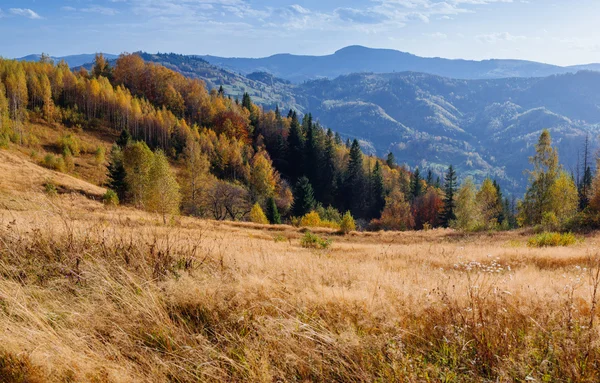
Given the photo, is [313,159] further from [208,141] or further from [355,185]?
[208,141]

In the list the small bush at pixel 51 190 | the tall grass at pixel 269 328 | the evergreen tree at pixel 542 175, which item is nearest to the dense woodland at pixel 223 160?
the evergreen tree at pixel 542 175

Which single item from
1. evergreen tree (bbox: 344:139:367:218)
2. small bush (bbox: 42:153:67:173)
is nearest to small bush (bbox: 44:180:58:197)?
small bush (bbox: 42:153:67:173)

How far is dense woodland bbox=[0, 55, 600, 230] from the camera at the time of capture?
177ft

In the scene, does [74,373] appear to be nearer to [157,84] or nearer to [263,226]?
[263,226]

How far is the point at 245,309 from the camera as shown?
3945mm

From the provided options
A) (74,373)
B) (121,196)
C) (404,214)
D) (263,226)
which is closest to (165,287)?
(74,373)

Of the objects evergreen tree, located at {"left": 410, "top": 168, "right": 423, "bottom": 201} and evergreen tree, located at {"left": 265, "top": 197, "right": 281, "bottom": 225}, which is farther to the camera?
evergreen tree, located at {"left": 410, "top": 168, "right": 423, "bottom": 201}

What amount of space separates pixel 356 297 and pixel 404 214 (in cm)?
8167

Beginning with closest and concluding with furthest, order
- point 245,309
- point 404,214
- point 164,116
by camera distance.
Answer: point 245,309
point 404,214
point 164,116

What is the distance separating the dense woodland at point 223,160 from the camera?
54031 mm

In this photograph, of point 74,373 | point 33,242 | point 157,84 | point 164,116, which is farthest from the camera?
point 157,84

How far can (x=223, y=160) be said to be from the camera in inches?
3664

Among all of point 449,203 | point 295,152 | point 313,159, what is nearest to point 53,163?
point 295,152

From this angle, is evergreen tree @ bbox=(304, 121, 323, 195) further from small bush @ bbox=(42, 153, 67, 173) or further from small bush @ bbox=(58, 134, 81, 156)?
small bush @ bbox=(42, 153, 67, 173)
